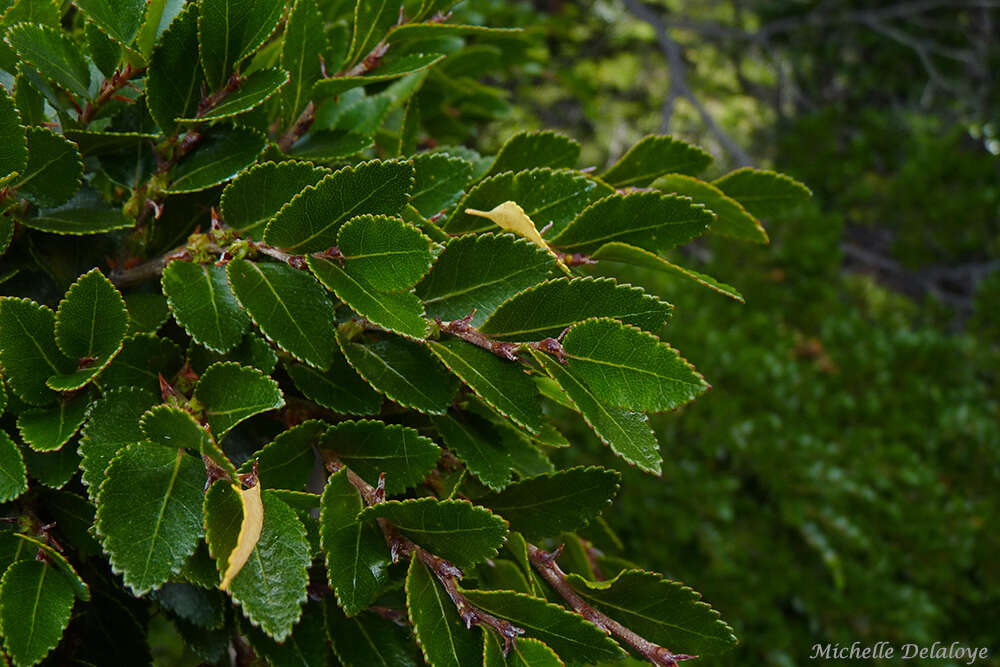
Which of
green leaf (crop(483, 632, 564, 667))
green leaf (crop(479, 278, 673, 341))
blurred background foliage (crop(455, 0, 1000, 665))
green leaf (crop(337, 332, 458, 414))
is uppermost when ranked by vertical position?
green leaf (crop(479, 278, 673, 341))

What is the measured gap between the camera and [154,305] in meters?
0.71

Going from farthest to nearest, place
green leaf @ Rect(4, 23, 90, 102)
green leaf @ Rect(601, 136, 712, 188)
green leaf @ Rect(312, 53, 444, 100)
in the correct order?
1. green leaf @ Rect(601, 136, 712, 188)
2. green leaf @ Rect(312, 53, 444, 100)
3. green leaf @ Rect(4, 23, 90, 102)

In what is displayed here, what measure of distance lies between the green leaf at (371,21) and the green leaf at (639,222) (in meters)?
0.30

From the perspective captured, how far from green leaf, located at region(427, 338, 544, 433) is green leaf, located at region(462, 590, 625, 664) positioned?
14 cm

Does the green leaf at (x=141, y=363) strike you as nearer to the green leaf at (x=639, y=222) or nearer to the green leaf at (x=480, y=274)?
the green leaf at (x=480, y=274)

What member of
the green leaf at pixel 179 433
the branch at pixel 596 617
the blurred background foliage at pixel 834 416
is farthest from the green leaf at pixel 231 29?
the blurred background foliage at pixel 834 416

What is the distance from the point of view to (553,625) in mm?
630

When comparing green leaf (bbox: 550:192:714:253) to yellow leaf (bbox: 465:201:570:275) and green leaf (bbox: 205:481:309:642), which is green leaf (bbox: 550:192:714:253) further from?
green leaf (bbox: 205:481:309:642)

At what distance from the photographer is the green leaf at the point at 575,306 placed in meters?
0.65

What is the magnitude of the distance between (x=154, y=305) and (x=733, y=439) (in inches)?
91.2

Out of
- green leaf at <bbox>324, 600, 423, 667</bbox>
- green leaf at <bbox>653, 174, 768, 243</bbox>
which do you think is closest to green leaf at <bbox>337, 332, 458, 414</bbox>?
green leaf at <bbox>324, 600, 423, 667</bbox>

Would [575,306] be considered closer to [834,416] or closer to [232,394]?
[232,394]

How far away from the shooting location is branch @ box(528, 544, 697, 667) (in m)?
0.66

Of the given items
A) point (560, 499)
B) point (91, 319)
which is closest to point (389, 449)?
point (560, 499)
